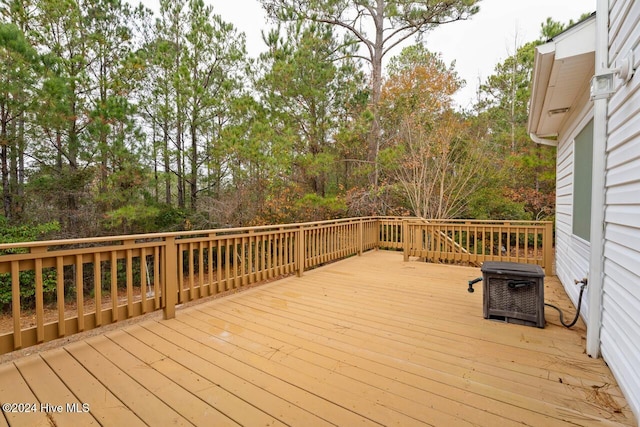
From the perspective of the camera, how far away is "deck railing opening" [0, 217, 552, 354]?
7.56 feet

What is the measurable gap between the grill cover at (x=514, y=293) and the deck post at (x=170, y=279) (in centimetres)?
312

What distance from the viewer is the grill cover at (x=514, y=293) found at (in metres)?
2.86

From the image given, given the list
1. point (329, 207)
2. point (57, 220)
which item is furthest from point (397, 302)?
point (57, 220)

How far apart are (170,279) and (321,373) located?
1910mm

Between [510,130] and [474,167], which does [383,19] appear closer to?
[474,167]

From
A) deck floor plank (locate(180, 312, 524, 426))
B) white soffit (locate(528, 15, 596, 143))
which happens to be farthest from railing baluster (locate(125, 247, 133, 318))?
white soffit (locate(528, 15, 596, 143))

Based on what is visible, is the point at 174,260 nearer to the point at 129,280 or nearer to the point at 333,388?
the point at 129,280

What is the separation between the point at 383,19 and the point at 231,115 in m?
5.47

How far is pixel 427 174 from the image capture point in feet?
28.4

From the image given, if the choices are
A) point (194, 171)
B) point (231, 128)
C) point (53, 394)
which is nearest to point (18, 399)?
point (53, 394)

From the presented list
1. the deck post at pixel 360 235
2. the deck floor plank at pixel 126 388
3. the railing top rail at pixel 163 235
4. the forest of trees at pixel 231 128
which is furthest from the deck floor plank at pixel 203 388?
the forest of trees at pixel 231 128

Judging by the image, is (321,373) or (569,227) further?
(569,227)

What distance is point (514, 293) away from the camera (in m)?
2.99

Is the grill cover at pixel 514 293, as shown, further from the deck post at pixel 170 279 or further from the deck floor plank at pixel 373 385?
the deck post at pixel 170 279
